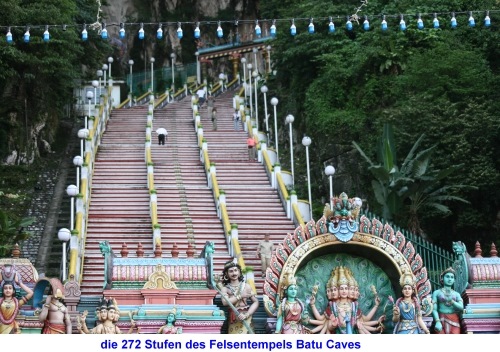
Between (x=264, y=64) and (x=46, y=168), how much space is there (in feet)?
71.0

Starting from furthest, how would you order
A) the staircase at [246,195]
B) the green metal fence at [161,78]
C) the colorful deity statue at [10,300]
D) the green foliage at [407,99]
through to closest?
1. the green metal fence at [161,78]
2. the green foliage at [407,99]
3. the staircase at [246,195]
4. the colorful deity statue at [10,300]

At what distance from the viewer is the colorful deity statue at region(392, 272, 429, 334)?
21.8 m

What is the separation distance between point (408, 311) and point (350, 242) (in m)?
1.61

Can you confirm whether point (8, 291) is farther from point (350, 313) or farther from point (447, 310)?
point (447, 310)

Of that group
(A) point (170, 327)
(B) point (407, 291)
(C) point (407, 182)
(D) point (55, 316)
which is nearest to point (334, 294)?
(B) point (407, 291)

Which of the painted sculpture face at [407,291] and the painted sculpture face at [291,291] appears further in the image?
the painted sculpture face at [407,291]

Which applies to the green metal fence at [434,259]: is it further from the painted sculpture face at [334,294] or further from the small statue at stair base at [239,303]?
the small statue at stair base at [239,303]

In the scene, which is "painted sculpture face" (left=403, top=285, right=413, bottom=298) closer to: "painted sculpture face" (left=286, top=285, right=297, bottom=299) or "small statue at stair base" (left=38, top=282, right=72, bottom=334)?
"painted sculpture face" (left=286, top=285, right=297, bottom=299)

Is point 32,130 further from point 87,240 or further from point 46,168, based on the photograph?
point 87,240

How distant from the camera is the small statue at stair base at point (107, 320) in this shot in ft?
69.7

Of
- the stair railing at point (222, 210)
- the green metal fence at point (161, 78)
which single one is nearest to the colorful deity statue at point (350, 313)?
the stair railing at point (222, 210)

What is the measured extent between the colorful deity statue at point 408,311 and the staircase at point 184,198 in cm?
805

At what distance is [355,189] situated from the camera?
4012 cm
